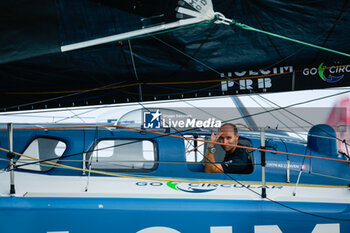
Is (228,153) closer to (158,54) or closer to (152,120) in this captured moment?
(152,120)

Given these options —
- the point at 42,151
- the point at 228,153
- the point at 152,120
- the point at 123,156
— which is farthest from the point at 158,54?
the point at 42,151

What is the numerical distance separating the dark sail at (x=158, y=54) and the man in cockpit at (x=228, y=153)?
1.18ft

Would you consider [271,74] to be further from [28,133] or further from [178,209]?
[28,133]

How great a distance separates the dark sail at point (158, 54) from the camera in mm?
2373

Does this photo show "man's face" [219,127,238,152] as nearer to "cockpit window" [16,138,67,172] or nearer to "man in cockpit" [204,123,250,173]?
"man in cockpit" [204,123,250,173]

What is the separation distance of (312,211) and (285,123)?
3.59ft

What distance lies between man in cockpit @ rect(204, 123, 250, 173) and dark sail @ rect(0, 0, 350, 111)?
359mm

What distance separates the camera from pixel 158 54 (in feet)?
9.37

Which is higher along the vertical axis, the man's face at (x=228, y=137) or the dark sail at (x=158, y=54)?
the dark sail at (x=158, y=54)

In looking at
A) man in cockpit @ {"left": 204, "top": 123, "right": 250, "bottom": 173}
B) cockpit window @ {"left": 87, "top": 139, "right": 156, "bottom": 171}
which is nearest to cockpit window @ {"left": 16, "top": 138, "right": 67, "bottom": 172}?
cockpit window @ {"left": 87, "top": 139, "right": 156, "bottom": 171}

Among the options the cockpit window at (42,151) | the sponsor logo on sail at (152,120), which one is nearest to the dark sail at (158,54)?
the sponsor logo on sail at (152,120)

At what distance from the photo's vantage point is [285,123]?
3.44m

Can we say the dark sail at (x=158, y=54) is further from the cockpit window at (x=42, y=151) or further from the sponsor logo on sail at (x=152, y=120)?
the cockpit window at (x=42, y=151)

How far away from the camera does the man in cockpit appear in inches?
116
